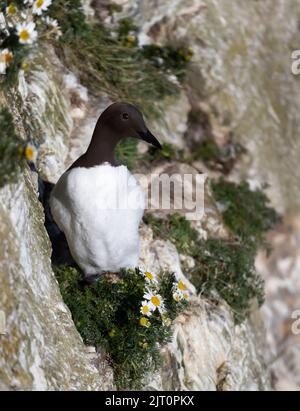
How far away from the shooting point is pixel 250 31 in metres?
11.0

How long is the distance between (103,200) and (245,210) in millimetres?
3919

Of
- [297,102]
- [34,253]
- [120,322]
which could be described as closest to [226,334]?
[120,322]

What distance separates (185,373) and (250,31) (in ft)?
18.4

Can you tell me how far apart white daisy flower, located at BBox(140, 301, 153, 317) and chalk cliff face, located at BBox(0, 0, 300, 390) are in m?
0.51

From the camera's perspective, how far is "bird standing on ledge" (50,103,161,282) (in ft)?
19.7

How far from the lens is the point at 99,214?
6.00m

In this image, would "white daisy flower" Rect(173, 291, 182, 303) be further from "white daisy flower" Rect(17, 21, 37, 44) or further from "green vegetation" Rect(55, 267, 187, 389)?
"white daisy flower" Rect(17, 21, 37, 44)

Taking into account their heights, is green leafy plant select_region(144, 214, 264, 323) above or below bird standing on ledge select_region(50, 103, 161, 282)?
below

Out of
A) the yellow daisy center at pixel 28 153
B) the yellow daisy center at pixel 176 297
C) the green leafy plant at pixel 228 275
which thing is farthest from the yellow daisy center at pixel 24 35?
the green leafy plant at pixel 228 275

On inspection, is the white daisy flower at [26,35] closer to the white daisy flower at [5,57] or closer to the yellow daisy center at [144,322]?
the white daisy flower at [5,57]

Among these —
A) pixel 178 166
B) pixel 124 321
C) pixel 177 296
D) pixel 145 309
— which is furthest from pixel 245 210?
pixel 145 309

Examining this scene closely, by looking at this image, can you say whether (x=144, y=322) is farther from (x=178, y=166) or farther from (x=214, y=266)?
(x=178, y=166)

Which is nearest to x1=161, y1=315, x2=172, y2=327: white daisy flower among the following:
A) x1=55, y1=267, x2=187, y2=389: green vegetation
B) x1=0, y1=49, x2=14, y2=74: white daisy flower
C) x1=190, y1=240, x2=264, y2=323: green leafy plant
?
x1=55, y1=267, x2=187, y2=389: green vegetation
